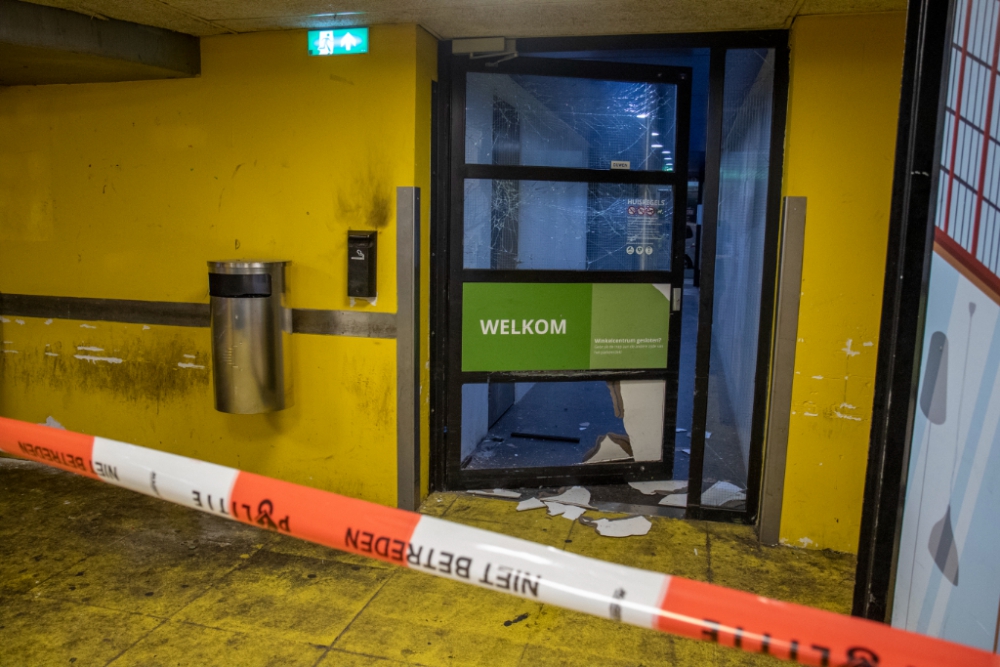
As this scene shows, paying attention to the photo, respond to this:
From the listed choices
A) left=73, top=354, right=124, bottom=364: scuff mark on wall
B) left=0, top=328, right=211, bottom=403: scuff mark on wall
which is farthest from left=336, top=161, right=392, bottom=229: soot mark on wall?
left=73, top=354, right=124, bottom=364: scuff mark on wall

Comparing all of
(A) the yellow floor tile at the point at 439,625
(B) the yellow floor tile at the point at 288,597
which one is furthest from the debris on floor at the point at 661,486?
(B) the yellow floor tile at the point at 288,597

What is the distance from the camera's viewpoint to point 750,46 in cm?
348

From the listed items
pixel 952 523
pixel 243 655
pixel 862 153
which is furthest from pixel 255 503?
pixel 862 153

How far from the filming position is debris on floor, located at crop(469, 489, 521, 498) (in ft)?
13.4

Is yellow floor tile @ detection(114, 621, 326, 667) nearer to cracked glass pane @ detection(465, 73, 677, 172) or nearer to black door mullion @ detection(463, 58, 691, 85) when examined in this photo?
cracked glass pane @ detection(465, 73, 677, 172)

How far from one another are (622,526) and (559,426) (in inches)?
66.5

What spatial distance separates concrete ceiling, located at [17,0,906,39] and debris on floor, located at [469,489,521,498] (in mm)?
2593

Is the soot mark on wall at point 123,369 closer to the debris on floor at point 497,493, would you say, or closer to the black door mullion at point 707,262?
the debris on floor at point 497,493

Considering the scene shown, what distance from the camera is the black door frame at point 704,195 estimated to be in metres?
3.46

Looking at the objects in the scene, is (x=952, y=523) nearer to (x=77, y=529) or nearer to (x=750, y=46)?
(x=750, y=46)

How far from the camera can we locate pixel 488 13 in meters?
3.27

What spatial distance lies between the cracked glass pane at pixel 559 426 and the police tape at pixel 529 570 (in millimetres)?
2404

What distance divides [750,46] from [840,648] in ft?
10.2

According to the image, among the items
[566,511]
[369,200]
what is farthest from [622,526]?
[369,200]
